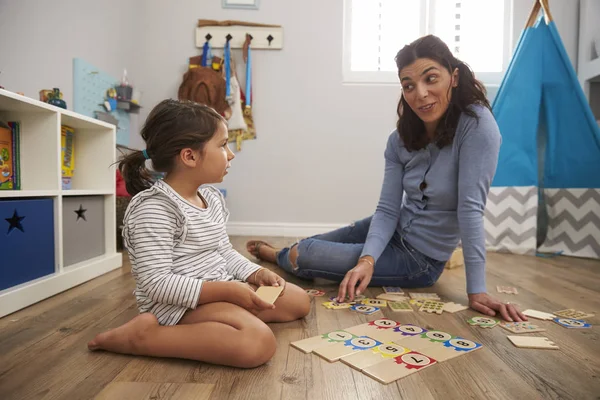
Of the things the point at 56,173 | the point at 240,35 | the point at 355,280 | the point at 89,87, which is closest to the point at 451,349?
the point at 355,280

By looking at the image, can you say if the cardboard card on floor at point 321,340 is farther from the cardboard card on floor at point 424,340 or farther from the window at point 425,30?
the window at point 425,30

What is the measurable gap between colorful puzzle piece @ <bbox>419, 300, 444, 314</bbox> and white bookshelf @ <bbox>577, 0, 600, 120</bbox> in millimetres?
2347

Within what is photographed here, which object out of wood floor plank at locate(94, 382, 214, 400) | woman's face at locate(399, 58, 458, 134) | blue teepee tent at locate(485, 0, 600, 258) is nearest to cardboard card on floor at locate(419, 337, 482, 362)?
wood floor plank at locate(94, 382, 214, 400)

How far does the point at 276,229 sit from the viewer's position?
3.16m

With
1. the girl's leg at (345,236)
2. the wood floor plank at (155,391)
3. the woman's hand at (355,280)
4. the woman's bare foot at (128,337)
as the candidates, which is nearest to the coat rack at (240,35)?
the girl's leg at (345,236)

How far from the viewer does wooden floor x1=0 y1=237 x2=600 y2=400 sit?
2.54ft

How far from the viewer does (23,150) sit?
1475mm

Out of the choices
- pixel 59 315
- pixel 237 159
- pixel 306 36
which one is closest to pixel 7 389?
pixel 59 315

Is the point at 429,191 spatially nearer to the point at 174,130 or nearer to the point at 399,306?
the point at 399,306

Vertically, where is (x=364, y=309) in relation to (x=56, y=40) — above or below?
below

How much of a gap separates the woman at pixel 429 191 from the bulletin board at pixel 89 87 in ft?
4.65

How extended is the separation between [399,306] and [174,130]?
0.84 meters

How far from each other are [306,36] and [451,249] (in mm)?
2163

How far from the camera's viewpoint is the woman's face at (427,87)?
52.1 inches
